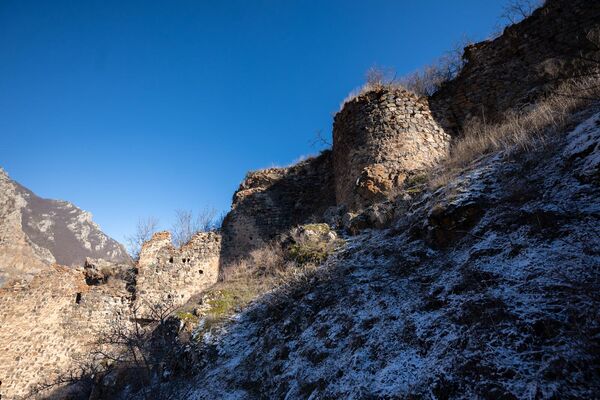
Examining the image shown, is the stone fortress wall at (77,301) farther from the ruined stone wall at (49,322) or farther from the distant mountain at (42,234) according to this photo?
the distant mountain at (42,234)

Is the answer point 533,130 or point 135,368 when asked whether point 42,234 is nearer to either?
point 135,368

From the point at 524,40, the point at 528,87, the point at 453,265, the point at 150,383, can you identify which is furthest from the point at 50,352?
the point at 524,40

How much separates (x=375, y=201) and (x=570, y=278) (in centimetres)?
489

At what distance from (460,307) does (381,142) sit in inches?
240

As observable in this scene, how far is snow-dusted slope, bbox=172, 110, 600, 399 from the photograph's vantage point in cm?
192

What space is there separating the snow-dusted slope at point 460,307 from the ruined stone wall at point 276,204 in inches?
230

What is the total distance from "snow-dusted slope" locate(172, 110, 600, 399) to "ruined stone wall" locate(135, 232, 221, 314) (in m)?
4.97

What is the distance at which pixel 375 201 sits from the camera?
704 cm

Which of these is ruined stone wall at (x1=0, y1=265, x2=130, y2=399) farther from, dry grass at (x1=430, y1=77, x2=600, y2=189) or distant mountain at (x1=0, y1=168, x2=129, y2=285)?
distant mountain at (x1=0, y1=168, x2=129, y2=285)

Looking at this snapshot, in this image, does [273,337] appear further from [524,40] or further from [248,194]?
[524,40]

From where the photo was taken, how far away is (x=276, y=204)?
11750mm

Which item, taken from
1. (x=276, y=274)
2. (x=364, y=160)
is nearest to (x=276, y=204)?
(x=364, y=160)

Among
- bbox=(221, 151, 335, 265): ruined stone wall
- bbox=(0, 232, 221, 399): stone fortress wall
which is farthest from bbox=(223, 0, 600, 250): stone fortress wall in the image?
bbox=(0, 232, 221, 399): stone fortress wall

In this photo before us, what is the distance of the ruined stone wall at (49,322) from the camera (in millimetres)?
8109
